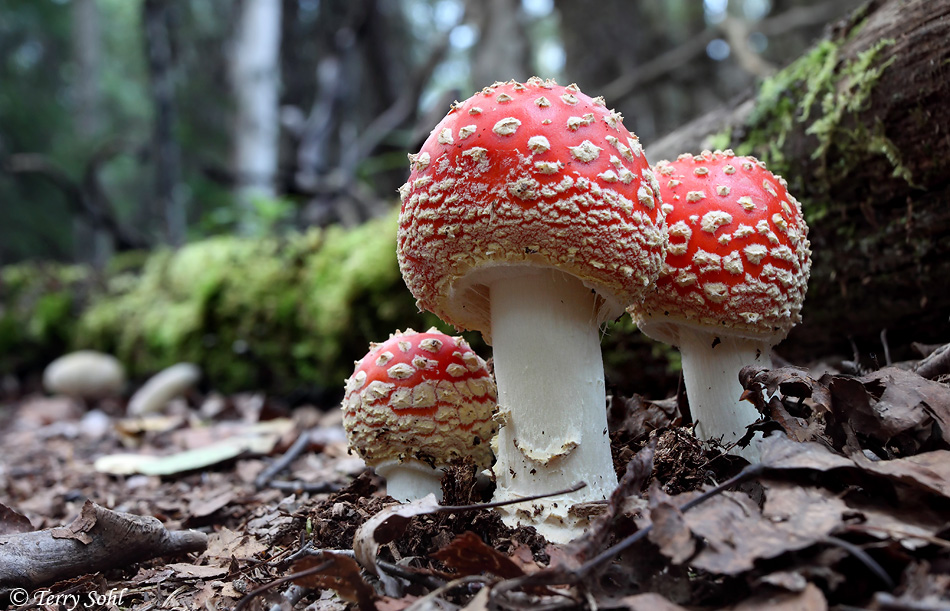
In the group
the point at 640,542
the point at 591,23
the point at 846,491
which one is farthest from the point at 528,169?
the point at 591,23

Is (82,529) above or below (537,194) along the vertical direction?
below

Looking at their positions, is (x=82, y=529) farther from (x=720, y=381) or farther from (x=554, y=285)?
(x=720, y=381)

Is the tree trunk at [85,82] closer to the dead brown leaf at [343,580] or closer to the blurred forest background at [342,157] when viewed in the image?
the blurred forest background at [342,157]

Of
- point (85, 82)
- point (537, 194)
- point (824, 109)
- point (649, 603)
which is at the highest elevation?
point (85, 82)

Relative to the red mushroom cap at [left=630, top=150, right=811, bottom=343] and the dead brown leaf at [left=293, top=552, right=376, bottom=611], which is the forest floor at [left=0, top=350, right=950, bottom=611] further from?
the red mushroom cap at [left=630, top=150, right=811, bottom=343]

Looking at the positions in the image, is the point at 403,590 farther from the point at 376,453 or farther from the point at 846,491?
the point at 846,491

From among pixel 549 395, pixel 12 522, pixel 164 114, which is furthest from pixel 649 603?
pixel 164 114

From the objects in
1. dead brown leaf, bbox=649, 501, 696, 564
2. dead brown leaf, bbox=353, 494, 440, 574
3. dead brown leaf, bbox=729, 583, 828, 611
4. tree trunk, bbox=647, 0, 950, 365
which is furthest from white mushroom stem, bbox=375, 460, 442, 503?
tree trunk, bbox=647, 0, 950, 365
